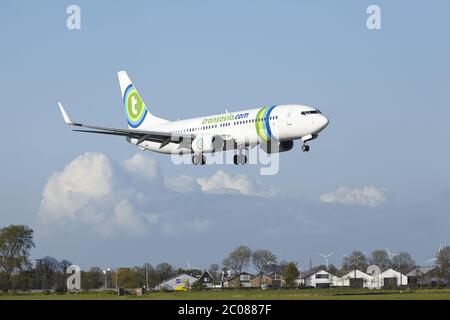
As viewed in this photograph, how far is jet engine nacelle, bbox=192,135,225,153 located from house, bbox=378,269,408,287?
5126 centimetres

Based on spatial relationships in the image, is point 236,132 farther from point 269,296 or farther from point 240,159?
point 269,296

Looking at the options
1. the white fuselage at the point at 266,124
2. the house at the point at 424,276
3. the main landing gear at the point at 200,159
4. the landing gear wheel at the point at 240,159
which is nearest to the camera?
the white fuselage at the point at 266,124

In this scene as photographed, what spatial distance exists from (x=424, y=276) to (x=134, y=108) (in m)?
51.2

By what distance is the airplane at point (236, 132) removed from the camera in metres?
81.9

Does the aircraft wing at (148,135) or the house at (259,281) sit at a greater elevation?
the aircraft wing at (148,135)

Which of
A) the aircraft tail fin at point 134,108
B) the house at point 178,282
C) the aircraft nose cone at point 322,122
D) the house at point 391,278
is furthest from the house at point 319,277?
the aircraft nose cone at point 322,122

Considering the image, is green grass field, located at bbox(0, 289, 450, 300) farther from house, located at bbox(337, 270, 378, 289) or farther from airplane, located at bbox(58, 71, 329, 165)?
house, located at bbox(337, 270, 378, 289)

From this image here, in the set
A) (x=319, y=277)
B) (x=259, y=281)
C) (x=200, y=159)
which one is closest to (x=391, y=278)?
(x=259, y=281)

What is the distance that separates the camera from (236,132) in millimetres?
86500

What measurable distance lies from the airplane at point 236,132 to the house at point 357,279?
4281 cm

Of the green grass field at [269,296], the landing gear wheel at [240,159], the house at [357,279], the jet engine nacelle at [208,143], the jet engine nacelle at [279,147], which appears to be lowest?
the green grass field at [269,296]

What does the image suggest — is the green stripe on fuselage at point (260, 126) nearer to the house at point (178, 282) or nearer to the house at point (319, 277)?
the house at point (178, 282)

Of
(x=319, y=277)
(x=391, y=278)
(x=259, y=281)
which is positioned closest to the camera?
(x=259, y=281)
